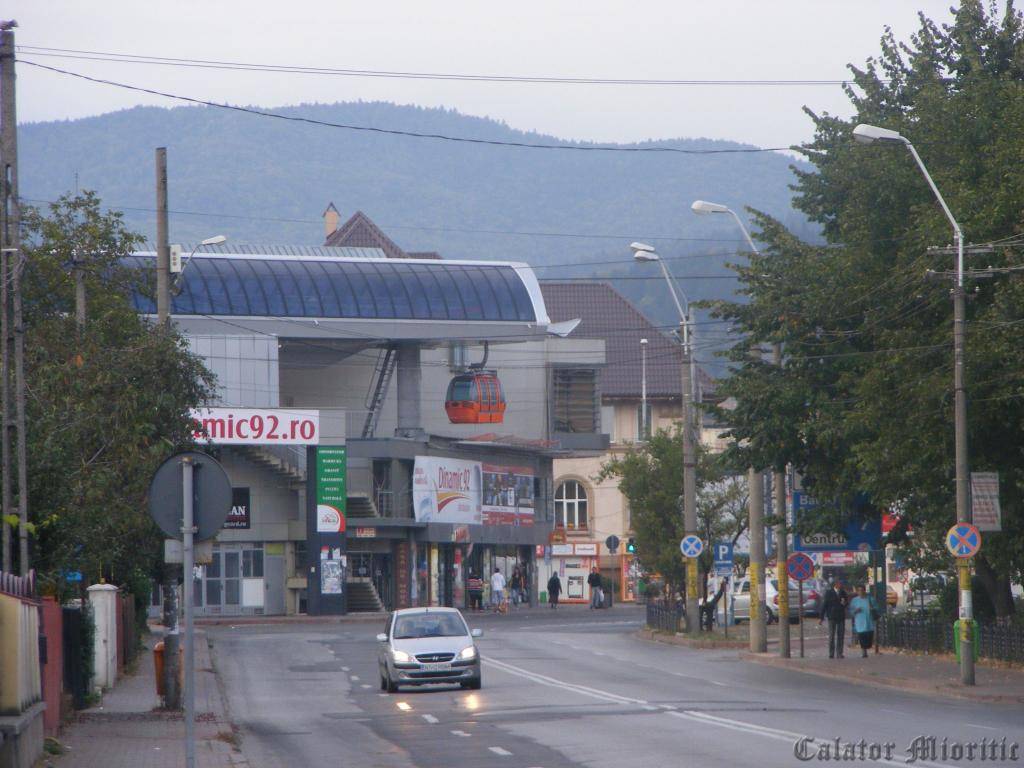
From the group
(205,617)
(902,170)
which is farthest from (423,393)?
(902,170)

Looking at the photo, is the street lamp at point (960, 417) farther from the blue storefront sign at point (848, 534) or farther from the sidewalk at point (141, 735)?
the sidewalk at point (141, 735)

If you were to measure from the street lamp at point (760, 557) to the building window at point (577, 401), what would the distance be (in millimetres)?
43333

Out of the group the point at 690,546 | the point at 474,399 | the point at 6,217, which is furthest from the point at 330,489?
the point at 6,217

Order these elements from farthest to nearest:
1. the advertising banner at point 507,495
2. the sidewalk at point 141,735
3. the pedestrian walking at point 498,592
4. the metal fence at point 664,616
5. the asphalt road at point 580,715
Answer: the advertising banner at point 507,495 < the pedestrian walking at point 498,592 < the metal fence at point 664,616 < the asphalt road at point 580,715 < the sidewalk at point 141,735

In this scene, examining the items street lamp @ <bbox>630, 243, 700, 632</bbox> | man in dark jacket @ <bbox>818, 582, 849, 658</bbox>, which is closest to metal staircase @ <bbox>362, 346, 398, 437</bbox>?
street lamp @ <bbox>630, 243, 700, 632</bbox>

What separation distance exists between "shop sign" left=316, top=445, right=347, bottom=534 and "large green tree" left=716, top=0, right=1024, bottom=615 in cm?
2943

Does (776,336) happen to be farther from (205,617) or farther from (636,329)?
(636,329)

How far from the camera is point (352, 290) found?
226 ft

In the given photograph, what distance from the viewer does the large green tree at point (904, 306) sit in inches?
1107

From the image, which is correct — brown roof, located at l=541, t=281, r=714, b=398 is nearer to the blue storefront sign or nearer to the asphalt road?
the asphalt road

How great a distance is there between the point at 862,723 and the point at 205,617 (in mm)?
47206

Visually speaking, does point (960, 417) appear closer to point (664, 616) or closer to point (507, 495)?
point (664, 616)

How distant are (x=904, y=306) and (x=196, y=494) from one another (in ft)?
67.1

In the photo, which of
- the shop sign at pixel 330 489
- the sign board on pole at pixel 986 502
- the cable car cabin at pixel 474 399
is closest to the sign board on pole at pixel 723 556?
the sign board on pole at pixel 986 502
